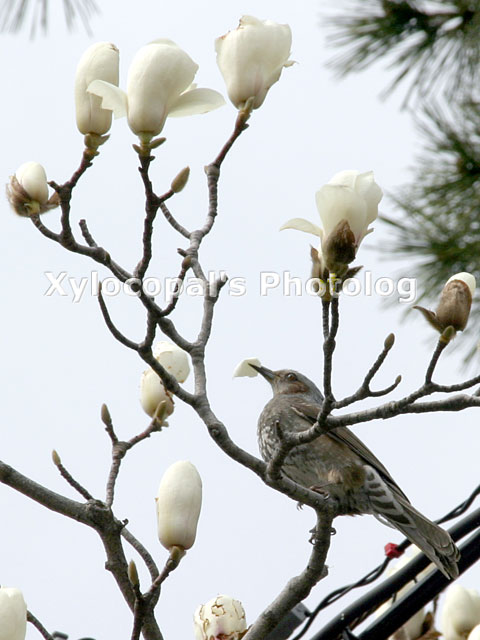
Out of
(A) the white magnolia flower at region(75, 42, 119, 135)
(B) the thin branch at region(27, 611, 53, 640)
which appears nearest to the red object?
(B) the thin branch at region(27, 611, 53, 640)

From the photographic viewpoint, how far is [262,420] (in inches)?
152

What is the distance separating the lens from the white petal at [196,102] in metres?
1.78

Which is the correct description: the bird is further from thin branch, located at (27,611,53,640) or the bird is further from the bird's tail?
thin branch, located at (27,611,53,640)

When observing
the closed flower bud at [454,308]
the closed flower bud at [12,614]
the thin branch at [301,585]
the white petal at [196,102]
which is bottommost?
the thin branch at [301,585]

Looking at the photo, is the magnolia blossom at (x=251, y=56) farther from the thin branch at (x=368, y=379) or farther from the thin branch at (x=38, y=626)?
the thin branch at (x=38, y=626)

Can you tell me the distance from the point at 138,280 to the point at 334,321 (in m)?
0.39

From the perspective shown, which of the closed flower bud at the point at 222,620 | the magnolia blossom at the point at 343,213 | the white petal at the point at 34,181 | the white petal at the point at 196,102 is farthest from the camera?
the closed flower bud at the point at 222,620

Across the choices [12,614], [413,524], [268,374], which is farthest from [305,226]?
[268,374]

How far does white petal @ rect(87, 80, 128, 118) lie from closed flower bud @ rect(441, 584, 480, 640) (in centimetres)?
144

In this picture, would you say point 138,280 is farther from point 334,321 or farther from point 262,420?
point 262,420

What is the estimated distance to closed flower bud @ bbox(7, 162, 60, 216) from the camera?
1.95m

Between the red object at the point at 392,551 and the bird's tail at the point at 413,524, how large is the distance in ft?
0.22

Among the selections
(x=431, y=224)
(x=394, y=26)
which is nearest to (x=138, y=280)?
(x=431, y=224)

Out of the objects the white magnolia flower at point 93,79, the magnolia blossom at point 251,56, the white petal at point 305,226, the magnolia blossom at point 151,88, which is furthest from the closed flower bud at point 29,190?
the white petal at point 305,226
